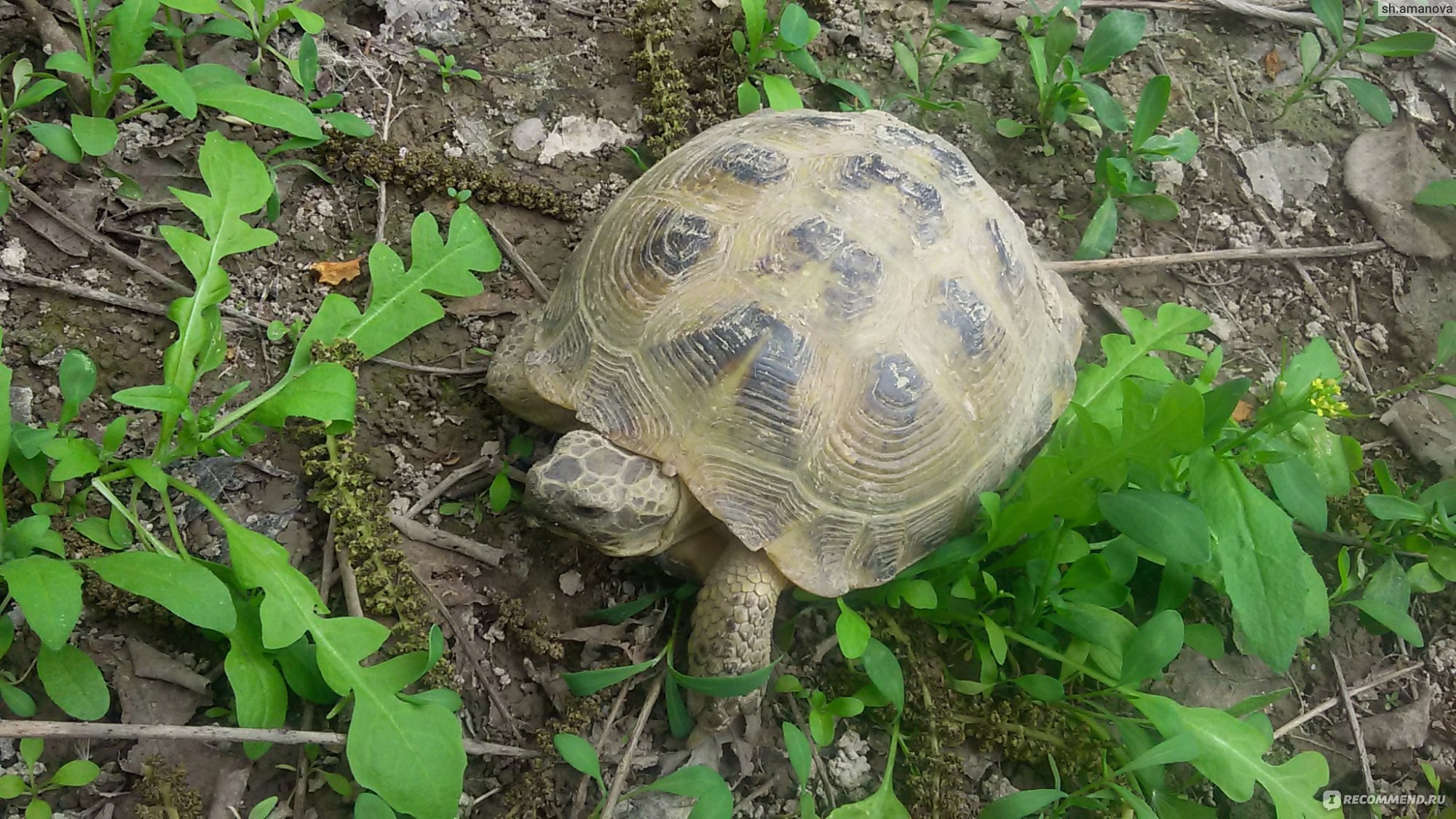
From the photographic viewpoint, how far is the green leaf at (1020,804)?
1935mm

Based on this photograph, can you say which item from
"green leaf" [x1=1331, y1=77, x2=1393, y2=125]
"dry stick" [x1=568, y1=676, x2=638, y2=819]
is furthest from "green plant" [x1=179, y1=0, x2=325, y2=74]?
"green leaf" [x1=1331, y1=77, x2=1393, y2=125]

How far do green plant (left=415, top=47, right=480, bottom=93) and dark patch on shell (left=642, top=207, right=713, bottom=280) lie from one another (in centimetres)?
107

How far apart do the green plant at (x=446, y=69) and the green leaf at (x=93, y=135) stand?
91 cm

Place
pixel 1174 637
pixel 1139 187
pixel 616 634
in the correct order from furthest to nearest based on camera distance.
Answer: pixel 1139 187, pixel 616 634, pixel 1174 637

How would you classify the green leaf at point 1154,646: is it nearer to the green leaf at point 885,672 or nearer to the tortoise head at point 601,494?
the green leaf at point 885,672

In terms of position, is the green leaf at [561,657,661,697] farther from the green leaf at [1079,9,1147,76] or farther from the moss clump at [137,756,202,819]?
the green leaf at [1079,9,1147,76]

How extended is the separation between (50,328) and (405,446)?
2.76 feet

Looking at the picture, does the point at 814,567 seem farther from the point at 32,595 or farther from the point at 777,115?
the point at 32,595

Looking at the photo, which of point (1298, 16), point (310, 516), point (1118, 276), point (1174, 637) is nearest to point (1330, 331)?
point (1118, 276)

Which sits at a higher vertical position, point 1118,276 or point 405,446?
point 405,446

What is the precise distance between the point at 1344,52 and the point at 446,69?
3.27 metres

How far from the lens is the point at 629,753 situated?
1989mm

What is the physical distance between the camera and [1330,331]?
305 centimetres

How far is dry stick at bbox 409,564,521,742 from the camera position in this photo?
1990 millimetres
